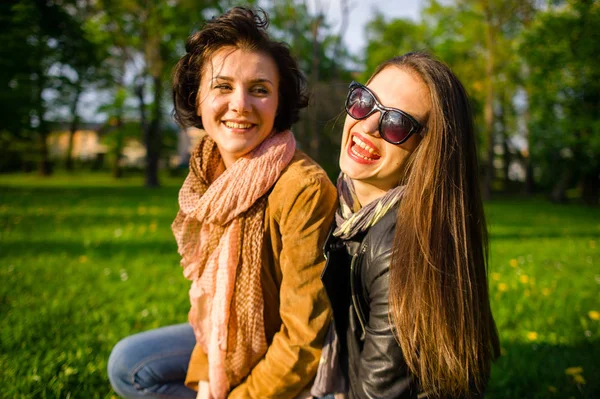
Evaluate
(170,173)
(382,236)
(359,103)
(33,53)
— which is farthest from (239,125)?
(170,173)

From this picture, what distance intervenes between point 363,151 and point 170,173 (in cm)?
3890

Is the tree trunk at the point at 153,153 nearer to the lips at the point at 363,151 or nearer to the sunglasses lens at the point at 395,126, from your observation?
the lips at the point at 363,151

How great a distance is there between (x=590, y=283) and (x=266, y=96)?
503 cm

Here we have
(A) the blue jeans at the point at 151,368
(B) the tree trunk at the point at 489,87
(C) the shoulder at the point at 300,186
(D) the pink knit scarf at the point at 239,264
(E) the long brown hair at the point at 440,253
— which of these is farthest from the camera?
(B) the tree trunk at the point at 489,87

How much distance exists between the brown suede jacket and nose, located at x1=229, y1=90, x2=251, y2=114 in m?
0.33

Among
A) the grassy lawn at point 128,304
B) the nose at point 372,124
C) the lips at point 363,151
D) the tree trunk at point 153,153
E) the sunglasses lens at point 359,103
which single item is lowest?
the tree trunk at point 153,153

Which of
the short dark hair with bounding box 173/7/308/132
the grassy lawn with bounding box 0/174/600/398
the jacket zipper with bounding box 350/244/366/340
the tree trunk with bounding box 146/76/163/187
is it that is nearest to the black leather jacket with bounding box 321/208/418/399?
the jacket zipper with bounding box 350/244/366/340

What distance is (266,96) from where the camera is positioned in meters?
1.91

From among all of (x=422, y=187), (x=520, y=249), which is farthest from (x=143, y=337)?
(x=520, y=249)

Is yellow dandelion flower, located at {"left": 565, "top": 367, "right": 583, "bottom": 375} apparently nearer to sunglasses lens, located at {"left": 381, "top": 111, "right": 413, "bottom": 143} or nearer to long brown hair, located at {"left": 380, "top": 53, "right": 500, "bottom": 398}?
long brown hair, located at {"left": 380, "top": 53, "right": 500, "bottom": 398}

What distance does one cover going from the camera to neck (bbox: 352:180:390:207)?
1.72 meters

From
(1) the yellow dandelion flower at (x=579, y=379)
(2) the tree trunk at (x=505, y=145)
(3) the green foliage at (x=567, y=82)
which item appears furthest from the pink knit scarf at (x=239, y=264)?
(2) the tree trunk at (x=505, y=145)

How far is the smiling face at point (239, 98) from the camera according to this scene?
6.05ft

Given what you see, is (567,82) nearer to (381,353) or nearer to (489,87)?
(489,87)
